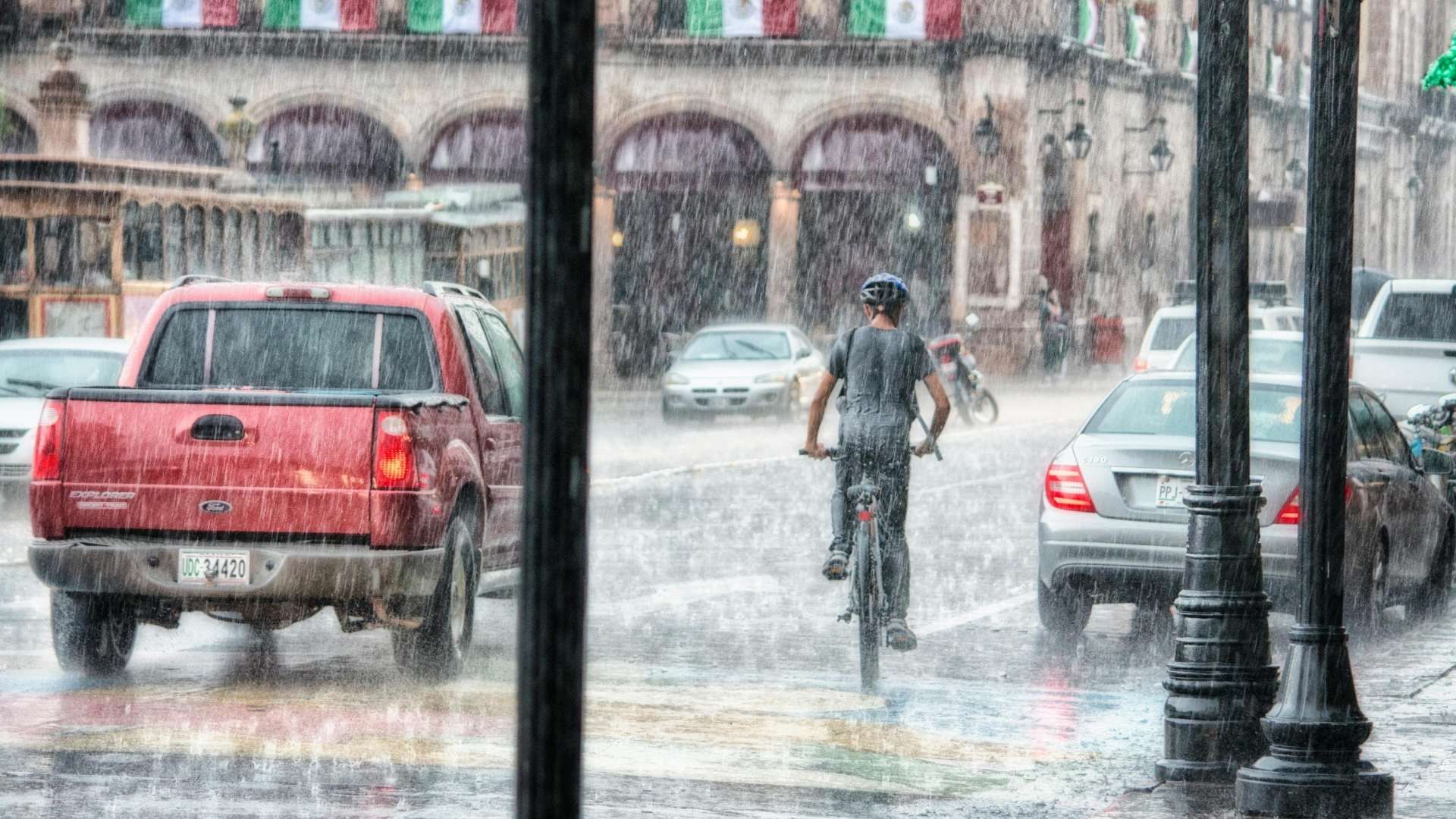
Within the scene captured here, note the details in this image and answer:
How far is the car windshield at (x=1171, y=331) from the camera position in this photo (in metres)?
25.9

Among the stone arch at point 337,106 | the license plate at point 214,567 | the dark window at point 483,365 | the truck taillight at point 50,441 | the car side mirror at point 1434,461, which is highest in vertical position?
the stone arch at point 337,106

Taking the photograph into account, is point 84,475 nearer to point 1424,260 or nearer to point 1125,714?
point 1125,714

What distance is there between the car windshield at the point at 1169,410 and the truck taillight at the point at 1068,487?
1.18 ft

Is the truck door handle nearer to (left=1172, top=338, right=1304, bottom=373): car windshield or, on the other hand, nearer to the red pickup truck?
the red pickup truck

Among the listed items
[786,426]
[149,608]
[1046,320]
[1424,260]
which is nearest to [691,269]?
[1046,320]

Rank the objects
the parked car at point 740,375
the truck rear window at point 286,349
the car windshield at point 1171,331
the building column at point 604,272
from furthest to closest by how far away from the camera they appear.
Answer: the building column at point 604,272
the parked car at point 740,375
the car windshield at point 1171,331
the truck rear window at point 286,349

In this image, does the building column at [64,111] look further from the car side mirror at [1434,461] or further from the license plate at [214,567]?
the license plate at [214,567]

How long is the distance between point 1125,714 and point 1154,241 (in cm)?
4538

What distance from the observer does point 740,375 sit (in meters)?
31.0

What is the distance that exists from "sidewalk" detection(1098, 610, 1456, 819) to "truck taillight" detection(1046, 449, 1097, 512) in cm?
154

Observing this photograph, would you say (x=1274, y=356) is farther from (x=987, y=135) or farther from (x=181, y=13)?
(x=181, y=13)

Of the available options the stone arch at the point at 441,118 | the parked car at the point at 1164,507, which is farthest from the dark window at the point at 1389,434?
the stone arch at the point at 441,118

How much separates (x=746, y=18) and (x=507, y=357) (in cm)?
3311

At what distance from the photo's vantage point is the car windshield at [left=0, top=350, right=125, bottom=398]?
743 inches
